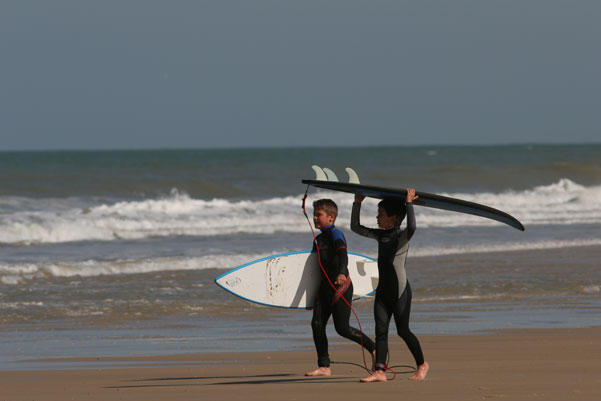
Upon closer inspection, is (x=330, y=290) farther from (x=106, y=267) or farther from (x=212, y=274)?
(x=106, y=267)

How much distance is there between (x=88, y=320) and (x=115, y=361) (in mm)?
2269

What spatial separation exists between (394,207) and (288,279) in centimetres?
119

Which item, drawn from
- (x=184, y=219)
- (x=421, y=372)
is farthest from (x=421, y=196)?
(x=184, y=219)

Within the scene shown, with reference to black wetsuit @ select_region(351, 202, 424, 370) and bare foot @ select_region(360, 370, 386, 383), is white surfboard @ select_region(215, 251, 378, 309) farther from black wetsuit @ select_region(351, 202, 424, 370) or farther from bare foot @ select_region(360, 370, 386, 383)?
bare foot @ select_region(360, 370, 386, 383)

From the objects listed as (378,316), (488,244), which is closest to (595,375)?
(378,316)

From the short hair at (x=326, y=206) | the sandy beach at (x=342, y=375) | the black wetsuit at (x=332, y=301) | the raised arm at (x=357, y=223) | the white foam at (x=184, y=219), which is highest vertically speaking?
the white foam at (x=184, y=219)

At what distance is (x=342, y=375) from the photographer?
6.03m

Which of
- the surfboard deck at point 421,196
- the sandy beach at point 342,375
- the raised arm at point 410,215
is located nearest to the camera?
the sandy beach at point 342,375

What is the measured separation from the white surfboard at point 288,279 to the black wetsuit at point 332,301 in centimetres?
16

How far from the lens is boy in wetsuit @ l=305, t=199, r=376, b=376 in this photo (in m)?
5.95

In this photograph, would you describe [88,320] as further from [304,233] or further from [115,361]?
[304,233]

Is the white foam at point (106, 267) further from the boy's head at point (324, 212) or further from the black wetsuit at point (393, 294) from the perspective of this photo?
the black wetsuit at point (393, 294)

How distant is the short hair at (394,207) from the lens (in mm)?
5711

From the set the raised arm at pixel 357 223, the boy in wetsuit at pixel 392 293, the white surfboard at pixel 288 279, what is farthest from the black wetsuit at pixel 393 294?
the white surfboard at pixel 288 279
